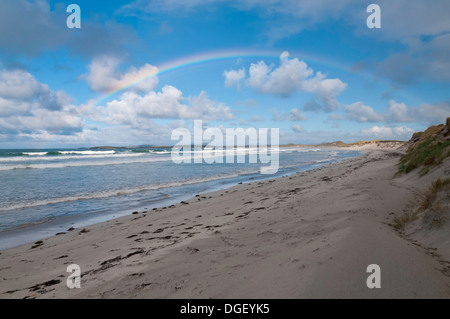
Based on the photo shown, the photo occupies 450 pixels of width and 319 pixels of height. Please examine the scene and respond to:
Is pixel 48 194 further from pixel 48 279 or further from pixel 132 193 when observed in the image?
pixel 48 279

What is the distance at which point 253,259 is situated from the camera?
350 centimetres

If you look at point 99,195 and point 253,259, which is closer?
point 253,259

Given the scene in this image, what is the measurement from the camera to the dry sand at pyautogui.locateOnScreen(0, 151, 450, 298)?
255 centimetres

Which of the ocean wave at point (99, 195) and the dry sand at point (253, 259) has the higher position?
the dry sand at point (253, 259)

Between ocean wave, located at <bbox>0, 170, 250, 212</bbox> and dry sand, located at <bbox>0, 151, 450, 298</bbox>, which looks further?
ocean wave, located at <bbox>0, 170, 250, 212</bbox>

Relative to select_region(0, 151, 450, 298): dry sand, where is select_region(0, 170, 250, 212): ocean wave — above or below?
below

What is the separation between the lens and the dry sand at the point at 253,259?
2555 mm

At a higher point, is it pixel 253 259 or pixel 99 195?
pixel 253 259

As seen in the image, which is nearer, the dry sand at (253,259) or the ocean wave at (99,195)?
the dry sand at (253,259)

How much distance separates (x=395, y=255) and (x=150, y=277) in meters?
3.18

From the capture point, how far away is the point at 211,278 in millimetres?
3074
